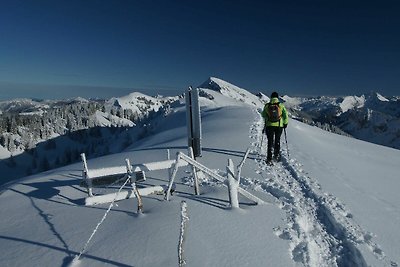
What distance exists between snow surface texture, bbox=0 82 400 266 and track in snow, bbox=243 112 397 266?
31 mm

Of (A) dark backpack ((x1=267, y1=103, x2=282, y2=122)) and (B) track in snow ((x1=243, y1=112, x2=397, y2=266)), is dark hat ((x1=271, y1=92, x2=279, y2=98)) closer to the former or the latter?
(A) dark backpack ((x1=267, y1=103, x2=282, y2=122))

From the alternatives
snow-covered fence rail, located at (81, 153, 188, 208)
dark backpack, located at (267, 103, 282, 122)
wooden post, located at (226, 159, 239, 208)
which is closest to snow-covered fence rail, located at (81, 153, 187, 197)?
snow-covered fence rail, located at (81, 153, 188, 208)

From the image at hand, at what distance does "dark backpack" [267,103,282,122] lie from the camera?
18000 millimetres

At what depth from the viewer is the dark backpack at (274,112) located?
18.0 meters

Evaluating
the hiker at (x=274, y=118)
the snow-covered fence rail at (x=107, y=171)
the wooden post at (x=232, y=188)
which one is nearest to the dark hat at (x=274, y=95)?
the hiker at (x=274, y=118)

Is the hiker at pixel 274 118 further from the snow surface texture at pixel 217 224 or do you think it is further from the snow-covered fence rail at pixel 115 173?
the snow-covered fence rail at pixel 115 173

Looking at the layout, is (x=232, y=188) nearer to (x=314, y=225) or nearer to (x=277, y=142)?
(x=314, y=225)

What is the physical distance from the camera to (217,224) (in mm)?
9531

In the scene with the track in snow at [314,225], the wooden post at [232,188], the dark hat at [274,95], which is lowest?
the track in snow at [314,225]

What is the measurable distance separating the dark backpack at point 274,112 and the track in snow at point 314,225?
3.36 m

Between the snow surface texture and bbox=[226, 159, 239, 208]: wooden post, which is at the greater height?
bbox=[226, 159, 239, 208]: wooden post

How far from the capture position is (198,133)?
17.9 metres

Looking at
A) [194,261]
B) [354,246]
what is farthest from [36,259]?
[354,246]

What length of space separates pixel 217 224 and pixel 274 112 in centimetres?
972
